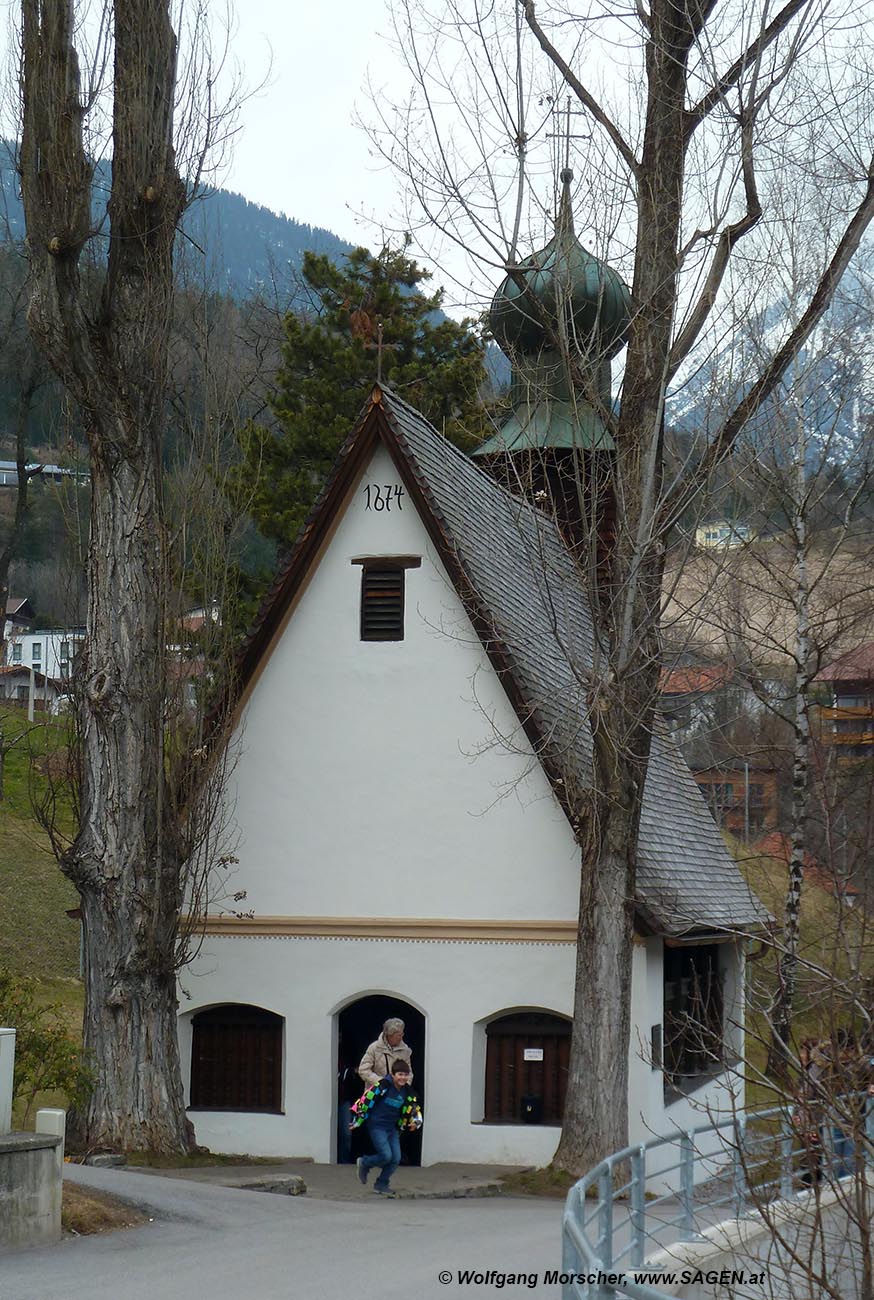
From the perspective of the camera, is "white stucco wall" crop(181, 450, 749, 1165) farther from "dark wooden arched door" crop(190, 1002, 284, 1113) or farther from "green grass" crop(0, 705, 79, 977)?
"green grass" crop(0, 705, 79, 977)

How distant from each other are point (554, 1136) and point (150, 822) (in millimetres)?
5474

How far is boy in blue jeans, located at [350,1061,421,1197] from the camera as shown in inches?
577

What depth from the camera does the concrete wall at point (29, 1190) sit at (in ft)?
36.0

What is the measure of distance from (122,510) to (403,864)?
5.06 metres

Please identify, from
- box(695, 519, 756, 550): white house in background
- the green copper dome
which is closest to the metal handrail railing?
the green copper dome

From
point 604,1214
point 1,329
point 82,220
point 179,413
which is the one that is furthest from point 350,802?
point 1,329

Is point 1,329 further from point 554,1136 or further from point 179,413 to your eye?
point 554,1136

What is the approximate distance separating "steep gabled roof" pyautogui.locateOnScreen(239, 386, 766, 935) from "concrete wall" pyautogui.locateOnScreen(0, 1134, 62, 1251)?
22.5 feet

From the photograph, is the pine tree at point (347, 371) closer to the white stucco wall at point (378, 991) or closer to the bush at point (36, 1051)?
the white stucco wall at point (378, 991)

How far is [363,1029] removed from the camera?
19.1 m

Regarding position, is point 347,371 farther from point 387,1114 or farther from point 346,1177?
point 387,1114

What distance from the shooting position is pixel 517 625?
19406mm

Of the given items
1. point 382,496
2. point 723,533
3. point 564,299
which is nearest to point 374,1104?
point 382,496

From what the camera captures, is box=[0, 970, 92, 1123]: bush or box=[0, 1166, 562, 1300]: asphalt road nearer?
box=[0, 1166, 562, 1300]: asphalt road
